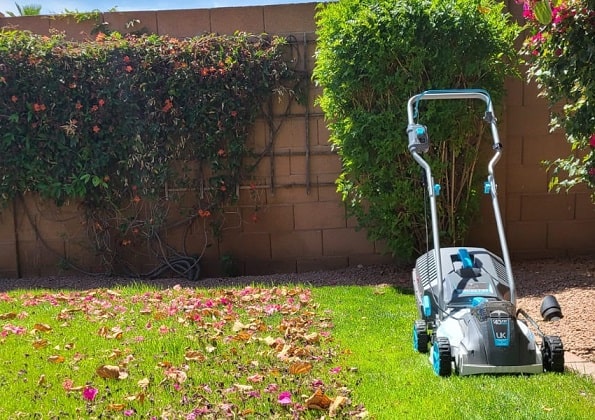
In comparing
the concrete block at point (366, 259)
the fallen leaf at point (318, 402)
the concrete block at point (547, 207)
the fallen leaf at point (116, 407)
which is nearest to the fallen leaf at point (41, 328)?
the fallen leaf at point (116, 407)

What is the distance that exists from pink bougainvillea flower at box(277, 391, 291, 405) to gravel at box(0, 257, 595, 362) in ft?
7.19

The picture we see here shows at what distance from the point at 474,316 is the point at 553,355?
1.56ft

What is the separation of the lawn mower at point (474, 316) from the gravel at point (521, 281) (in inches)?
35.8

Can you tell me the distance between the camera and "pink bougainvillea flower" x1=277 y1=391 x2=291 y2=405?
9.96ft

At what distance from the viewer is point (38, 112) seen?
6207 millimetres

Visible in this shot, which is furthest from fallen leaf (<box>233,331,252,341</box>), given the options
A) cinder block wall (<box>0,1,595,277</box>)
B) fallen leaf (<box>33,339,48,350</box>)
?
cinder block wall (<box>0,1,595,277</box>)

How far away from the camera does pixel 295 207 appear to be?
6656mm

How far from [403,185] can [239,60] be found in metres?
2.17

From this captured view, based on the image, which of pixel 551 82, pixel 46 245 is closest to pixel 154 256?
pixel 46 245

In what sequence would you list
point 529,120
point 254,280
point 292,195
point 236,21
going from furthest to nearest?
point 292,195 < point 236,21 < point 529,120 < point 254,280

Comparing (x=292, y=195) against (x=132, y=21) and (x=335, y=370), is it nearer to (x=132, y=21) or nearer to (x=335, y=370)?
(x=132, y=21)

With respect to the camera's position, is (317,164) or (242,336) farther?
(317,164)

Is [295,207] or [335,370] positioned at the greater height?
[295,207]

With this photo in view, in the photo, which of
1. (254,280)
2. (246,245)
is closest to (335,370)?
(254,280)
